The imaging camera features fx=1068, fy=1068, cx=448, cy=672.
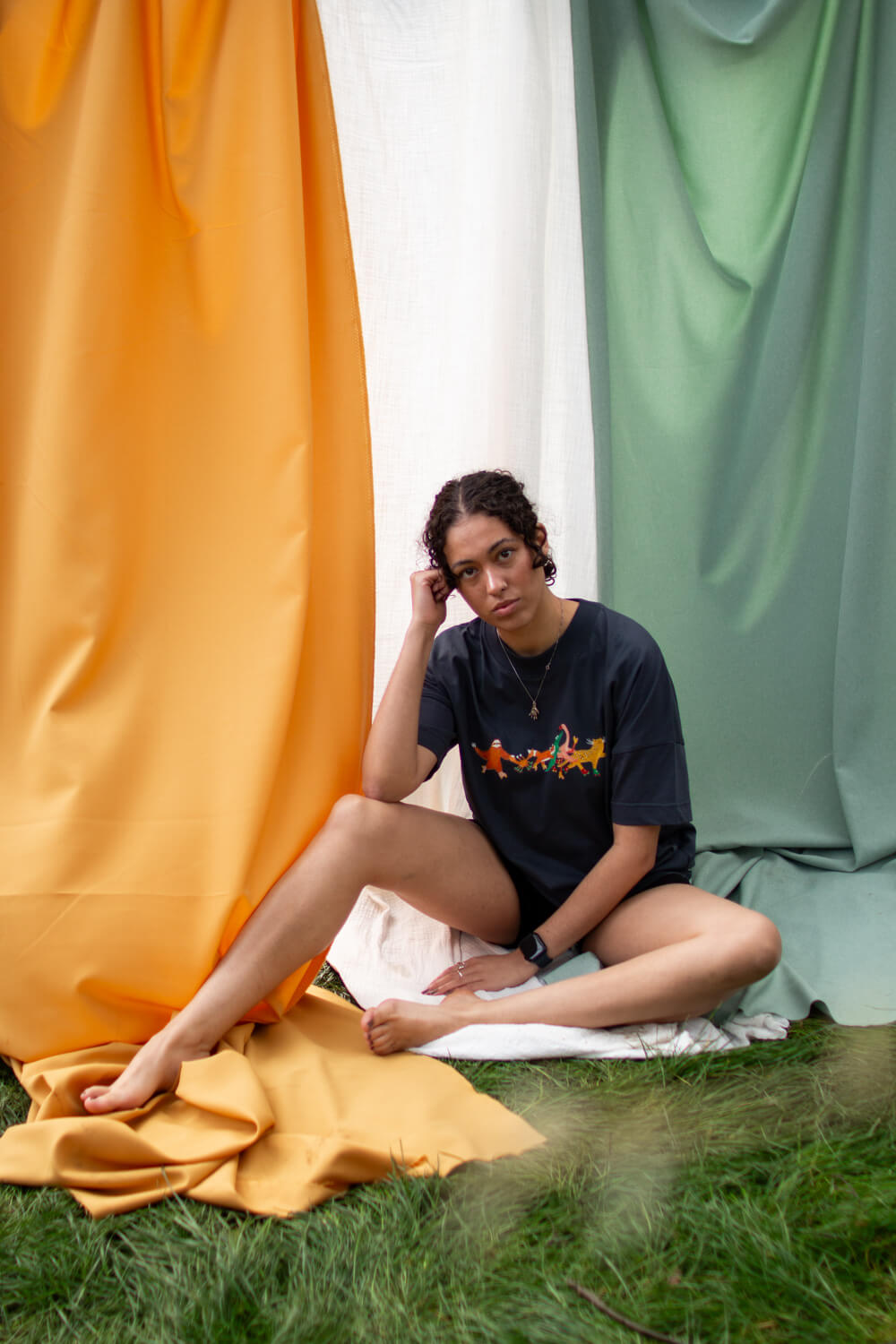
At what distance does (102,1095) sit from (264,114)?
1524mm

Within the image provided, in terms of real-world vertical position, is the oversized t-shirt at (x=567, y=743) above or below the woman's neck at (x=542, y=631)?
below

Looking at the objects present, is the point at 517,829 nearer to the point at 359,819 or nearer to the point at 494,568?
the point at 359,819

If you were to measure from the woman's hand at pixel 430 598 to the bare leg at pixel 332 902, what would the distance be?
12.4 inches

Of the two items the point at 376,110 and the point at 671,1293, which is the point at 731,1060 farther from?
the point at 376,110

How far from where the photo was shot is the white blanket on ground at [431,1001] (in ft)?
5.31

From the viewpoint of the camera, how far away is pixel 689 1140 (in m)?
1.36

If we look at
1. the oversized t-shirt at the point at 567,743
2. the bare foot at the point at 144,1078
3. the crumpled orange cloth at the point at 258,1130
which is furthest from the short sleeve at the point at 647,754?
the bare foot at the point at 144,1078

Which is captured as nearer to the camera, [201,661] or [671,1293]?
[671,1293]

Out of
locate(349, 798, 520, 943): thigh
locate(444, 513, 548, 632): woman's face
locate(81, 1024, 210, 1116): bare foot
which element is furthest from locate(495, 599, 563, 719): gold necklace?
locate(81, 1024, 210, 1116): bare foot

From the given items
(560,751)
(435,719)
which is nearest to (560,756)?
(560,751)

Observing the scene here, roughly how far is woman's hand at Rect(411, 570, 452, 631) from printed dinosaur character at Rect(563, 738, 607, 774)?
324 mm

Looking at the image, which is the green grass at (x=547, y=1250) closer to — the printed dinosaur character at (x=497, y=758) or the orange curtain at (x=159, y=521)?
the orange curtain at (x=159, y=521)

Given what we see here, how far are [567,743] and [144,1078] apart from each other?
0.83m

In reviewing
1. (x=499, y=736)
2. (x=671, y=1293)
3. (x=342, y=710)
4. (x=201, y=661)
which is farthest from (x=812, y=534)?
(x=671, y=1293)
